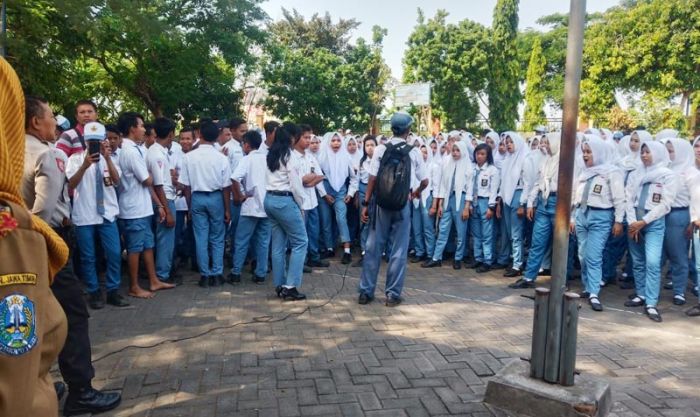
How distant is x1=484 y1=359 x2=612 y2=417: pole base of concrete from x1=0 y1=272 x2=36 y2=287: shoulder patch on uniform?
278 centimetres

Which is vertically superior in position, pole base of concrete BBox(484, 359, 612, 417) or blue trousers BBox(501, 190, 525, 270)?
blue trousers BBox(501, 190, 525, 270)

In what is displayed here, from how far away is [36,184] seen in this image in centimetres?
309

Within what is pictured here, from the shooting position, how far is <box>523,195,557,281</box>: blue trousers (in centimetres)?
618

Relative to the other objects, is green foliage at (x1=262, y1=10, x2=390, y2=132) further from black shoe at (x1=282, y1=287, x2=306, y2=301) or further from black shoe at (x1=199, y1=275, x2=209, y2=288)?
black shoe at (x1=282, y1=287, x2=306, y2=301)

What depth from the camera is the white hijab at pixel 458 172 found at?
7.39m

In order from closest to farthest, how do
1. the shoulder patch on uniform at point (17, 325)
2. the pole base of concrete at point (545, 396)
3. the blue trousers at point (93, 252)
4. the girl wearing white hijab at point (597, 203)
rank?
1. the shoulder patch on uniform at point (17, 325)
2. the pole base of concrete at point (545, 396)
3. the blue trousers at point (93, 252)
4. the girl wearing white hijab at point (597, 203)

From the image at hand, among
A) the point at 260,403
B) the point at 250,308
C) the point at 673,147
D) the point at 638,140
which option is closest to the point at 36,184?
the point at 260,403

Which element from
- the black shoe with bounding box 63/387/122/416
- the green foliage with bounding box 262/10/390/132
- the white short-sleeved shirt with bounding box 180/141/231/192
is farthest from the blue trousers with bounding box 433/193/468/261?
the green foliage with bounding box 262/10/390/132

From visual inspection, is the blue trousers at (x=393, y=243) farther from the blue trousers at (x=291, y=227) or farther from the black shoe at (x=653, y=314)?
the black shoe at (x=653, y=314)

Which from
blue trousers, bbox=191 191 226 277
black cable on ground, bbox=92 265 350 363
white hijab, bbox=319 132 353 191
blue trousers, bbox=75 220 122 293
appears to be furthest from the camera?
white hijab, bbox=319 132 353 191

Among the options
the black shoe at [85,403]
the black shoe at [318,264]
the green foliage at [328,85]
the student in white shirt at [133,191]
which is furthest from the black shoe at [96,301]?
the green foliage at [328,85]

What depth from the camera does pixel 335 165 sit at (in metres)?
8.16

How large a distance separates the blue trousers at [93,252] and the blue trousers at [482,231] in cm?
473

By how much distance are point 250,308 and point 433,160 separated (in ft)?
14.5
